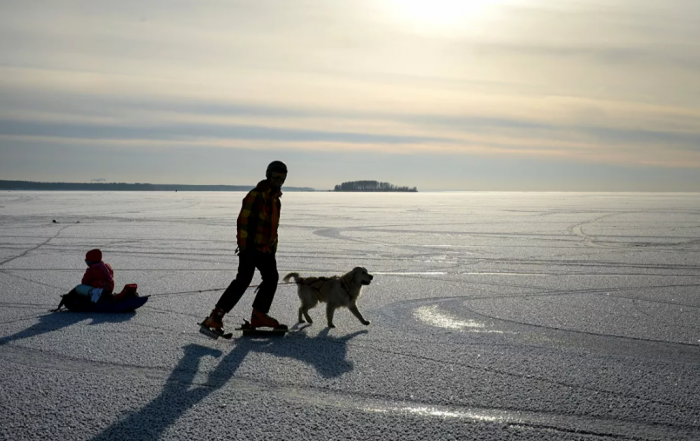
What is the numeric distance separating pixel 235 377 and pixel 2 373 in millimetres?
2099

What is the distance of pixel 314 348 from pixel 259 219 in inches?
60.8

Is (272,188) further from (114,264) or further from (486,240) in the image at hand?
(486,240)

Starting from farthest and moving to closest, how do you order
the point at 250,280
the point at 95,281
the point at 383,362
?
the point at 95,281, the point at 250,280, the point at 383,362

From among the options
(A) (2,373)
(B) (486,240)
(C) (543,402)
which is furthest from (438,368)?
(B) (486,240)

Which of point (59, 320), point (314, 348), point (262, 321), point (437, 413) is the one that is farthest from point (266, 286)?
point (437, 413)

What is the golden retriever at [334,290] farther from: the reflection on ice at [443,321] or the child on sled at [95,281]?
the child on sled at [95,281]

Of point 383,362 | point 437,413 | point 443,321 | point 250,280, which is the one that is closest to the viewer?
point 437,413

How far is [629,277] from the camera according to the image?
1117cm

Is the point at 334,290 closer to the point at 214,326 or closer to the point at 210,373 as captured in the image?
the point at 214,326

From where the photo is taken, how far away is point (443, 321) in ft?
24.4

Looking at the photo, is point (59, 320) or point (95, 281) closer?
point (59, 320)

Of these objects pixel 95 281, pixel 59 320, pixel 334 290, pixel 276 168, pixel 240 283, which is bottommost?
pixel 59 320

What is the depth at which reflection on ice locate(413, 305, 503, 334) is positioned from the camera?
23.5 feet

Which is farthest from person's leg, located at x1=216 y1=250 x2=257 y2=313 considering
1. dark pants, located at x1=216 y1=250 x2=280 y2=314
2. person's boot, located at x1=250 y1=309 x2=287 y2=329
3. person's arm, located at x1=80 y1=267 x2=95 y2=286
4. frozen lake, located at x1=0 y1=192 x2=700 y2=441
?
person's arm, located at x1=80 y1=267 x2=95 y2=286
